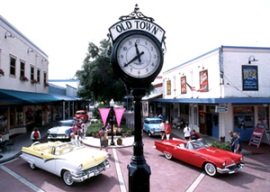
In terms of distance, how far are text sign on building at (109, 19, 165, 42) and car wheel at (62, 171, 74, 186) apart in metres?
7.21

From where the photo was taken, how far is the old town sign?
10.4 feet

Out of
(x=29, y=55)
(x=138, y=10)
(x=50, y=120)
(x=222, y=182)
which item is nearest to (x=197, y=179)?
(x=222, y=182)

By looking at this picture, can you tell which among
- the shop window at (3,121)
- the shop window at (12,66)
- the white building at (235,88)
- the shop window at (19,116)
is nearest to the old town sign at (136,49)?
the white building at (235,88)

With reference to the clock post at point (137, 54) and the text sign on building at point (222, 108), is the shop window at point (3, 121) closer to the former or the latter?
the text sign on building at point (222, 108)

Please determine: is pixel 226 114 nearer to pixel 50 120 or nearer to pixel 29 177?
pixel 29 177

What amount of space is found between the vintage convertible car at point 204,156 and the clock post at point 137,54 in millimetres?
7764

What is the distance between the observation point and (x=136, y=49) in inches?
126

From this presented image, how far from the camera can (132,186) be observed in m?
2.90

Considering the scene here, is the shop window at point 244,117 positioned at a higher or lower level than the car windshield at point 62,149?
higher

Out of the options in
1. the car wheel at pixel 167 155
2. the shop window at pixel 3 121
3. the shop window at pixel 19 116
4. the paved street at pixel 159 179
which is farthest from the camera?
the shop window at pixel 19 116

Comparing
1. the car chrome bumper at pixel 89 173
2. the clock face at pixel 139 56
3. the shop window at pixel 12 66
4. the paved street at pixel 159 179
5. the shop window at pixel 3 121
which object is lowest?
the paved street at pixel 159 179

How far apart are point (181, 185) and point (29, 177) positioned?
21.0ft

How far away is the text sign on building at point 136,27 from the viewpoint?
3188 millimetres

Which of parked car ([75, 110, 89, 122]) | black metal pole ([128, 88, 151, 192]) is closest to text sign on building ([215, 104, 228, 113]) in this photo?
black metal pole ([128, 88, 151, 192])
